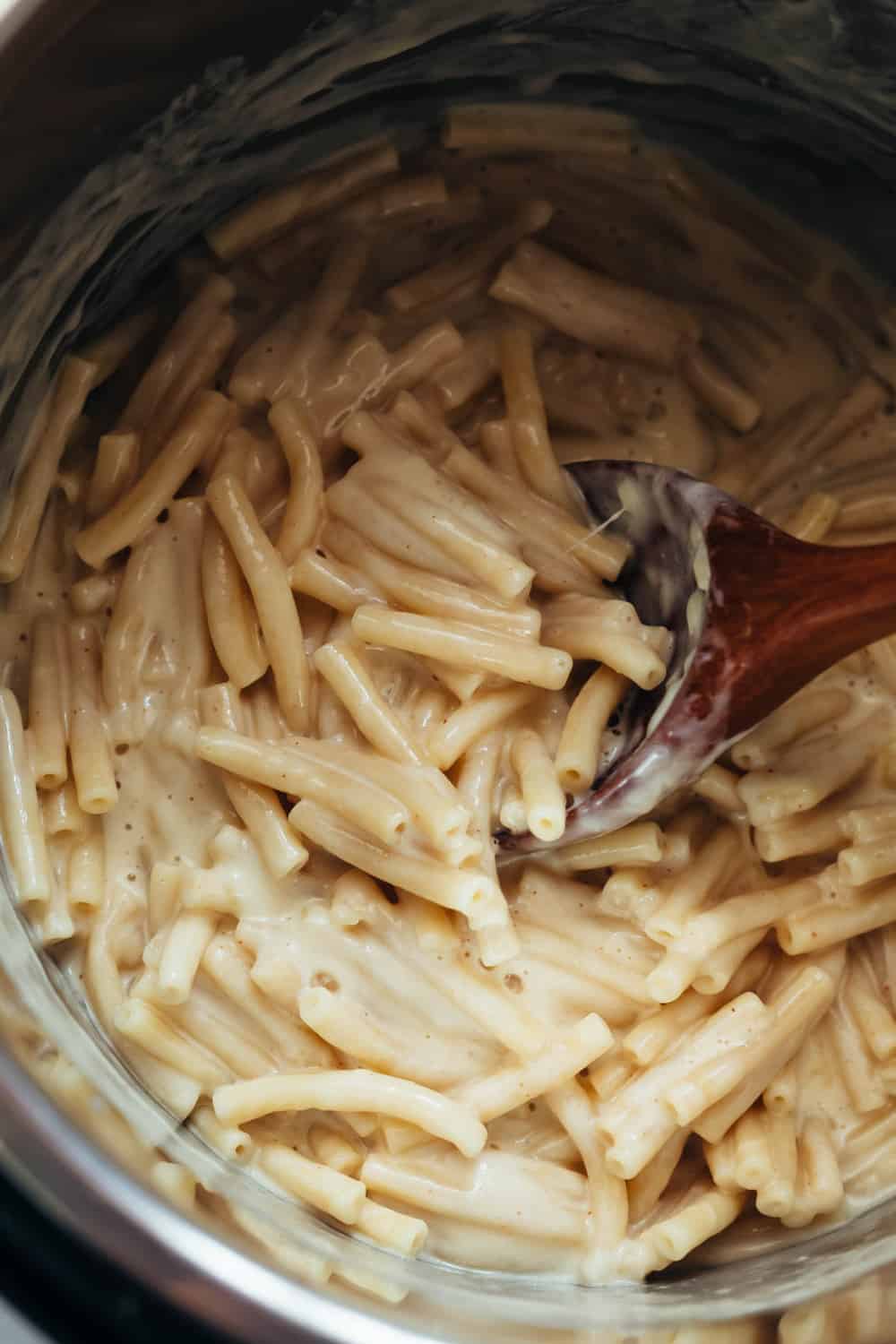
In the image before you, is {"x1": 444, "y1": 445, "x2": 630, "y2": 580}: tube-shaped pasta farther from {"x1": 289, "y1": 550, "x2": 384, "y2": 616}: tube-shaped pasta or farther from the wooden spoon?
{"x1": 289, "y1": 550, "x2": 384, "y2": 616}: tube-shaped pasta

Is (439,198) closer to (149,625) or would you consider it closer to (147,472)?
(147,472)

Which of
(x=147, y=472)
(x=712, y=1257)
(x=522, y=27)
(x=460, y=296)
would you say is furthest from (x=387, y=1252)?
(x=522, y=27)

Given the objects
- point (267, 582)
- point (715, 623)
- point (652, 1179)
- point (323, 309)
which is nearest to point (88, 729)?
point (267, 582)

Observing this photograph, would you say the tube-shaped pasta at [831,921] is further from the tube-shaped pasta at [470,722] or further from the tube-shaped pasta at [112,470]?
the tube-shaped pasta at [112,470]

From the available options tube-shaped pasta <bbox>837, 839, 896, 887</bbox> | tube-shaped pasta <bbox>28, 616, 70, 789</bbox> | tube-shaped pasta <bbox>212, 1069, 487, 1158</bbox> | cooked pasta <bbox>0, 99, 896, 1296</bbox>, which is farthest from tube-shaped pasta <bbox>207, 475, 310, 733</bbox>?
tube-shaped pasta <bbox>837, 839, 896, 887</bbox>

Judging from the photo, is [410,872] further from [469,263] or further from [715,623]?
[469,263]

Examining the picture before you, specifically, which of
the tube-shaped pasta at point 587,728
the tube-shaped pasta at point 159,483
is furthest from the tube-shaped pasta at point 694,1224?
the tube-shaped pasta at point 159,483
